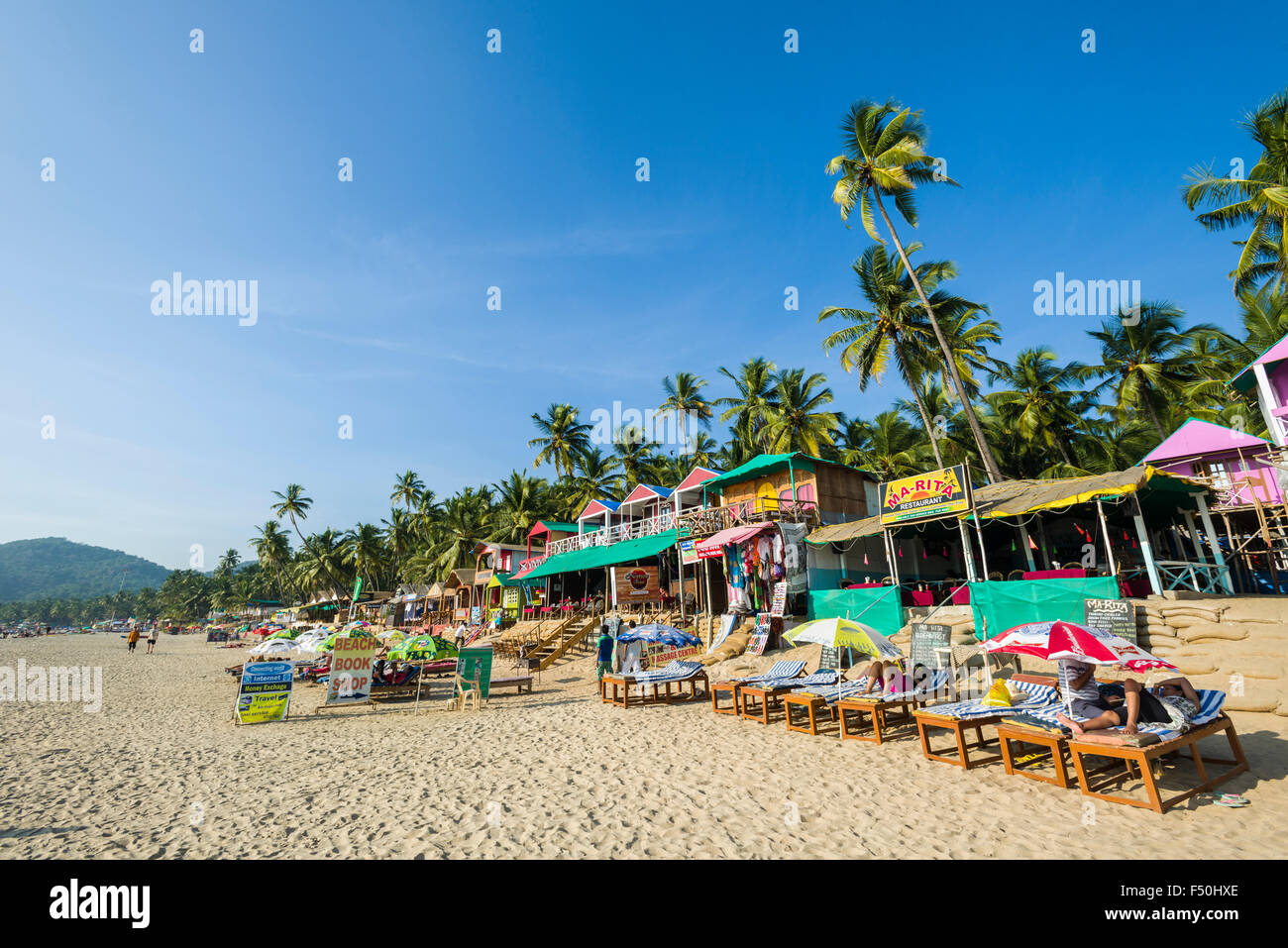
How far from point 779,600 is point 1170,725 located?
11.5 metres

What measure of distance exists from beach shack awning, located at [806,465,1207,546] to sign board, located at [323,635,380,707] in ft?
48.6

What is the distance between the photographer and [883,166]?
21297 millimetres

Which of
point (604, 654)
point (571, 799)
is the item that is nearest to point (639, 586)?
point (604, 654)

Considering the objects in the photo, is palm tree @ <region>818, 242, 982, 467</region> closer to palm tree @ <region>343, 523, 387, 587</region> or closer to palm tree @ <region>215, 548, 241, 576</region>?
palm tree @ <region>343, 523, 387, 587</region>

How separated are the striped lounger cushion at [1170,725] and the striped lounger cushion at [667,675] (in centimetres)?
716

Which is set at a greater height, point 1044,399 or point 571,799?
point 1044,399

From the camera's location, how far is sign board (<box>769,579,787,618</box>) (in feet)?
54.9

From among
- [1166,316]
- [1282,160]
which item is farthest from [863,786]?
[1166,316]

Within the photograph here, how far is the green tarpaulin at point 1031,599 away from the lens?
37.3ft

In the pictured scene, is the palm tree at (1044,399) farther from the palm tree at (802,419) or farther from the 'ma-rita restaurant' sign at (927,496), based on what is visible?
the 'ma-rita restaurant' sign at (927,496)

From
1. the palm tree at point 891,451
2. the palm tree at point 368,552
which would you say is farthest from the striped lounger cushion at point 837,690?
the palm tree at point 368,552

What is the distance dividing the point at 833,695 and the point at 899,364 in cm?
1860

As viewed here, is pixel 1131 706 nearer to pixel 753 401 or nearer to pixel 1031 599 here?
pixel 1031 599
